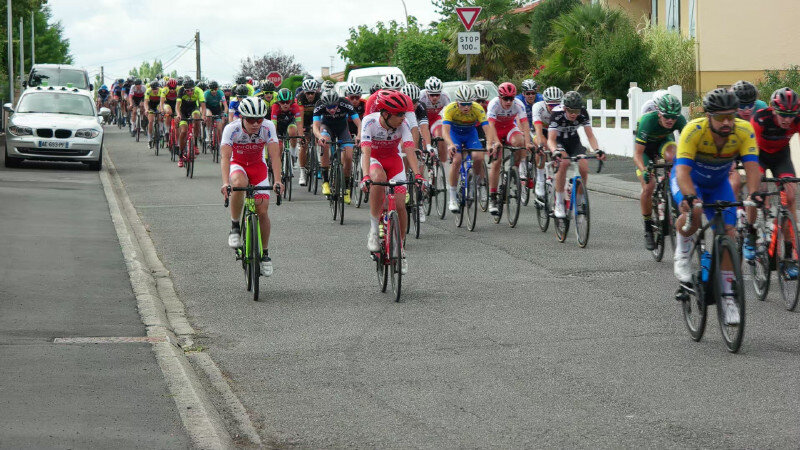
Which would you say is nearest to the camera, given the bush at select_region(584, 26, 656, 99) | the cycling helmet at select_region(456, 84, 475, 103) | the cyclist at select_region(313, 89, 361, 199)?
the cycling helmet at select_region(456, 84, 475, 103)

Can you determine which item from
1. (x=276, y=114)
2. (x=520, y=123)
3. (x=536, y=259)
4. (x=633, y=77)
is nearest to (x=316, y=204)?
(x=276, y=114)

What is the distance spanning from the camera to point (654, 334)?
8.72m

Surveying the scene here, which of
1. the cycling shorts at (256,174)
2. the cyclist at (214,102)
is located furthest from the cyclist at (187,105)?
the cycling shorts at (256,174)

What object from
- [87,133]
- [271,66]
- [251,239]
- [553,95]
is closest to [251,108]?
[251,239]

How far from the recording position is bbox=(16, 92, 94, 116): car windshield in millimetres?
26438

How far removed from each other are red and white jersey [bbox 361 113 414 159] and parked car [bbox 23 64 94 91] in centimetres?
2859

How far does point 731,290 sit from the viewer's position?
7.89 m

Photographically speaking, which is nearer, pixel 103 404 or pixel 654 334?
pixel 103 404

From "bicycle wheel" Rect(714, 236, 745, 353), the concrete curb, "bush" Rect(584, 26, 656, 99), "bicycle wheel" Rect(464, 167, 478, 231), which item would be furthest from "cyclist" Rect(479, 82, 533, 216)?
"bush" Rect(584, 26, 656, 99)

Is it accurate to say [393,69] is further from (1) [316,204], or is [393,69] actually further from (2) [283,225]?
(2) [283,225]

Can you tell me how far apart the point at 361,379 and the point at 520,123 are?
8.79 metres

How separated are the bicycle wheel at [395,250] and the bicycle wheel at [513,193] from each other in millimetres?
5182

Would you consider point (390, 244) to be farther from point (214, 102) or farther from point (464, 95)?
point (214, 102)

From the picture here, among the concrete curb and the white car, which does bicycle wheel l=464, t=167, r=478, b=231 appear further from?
the white car
